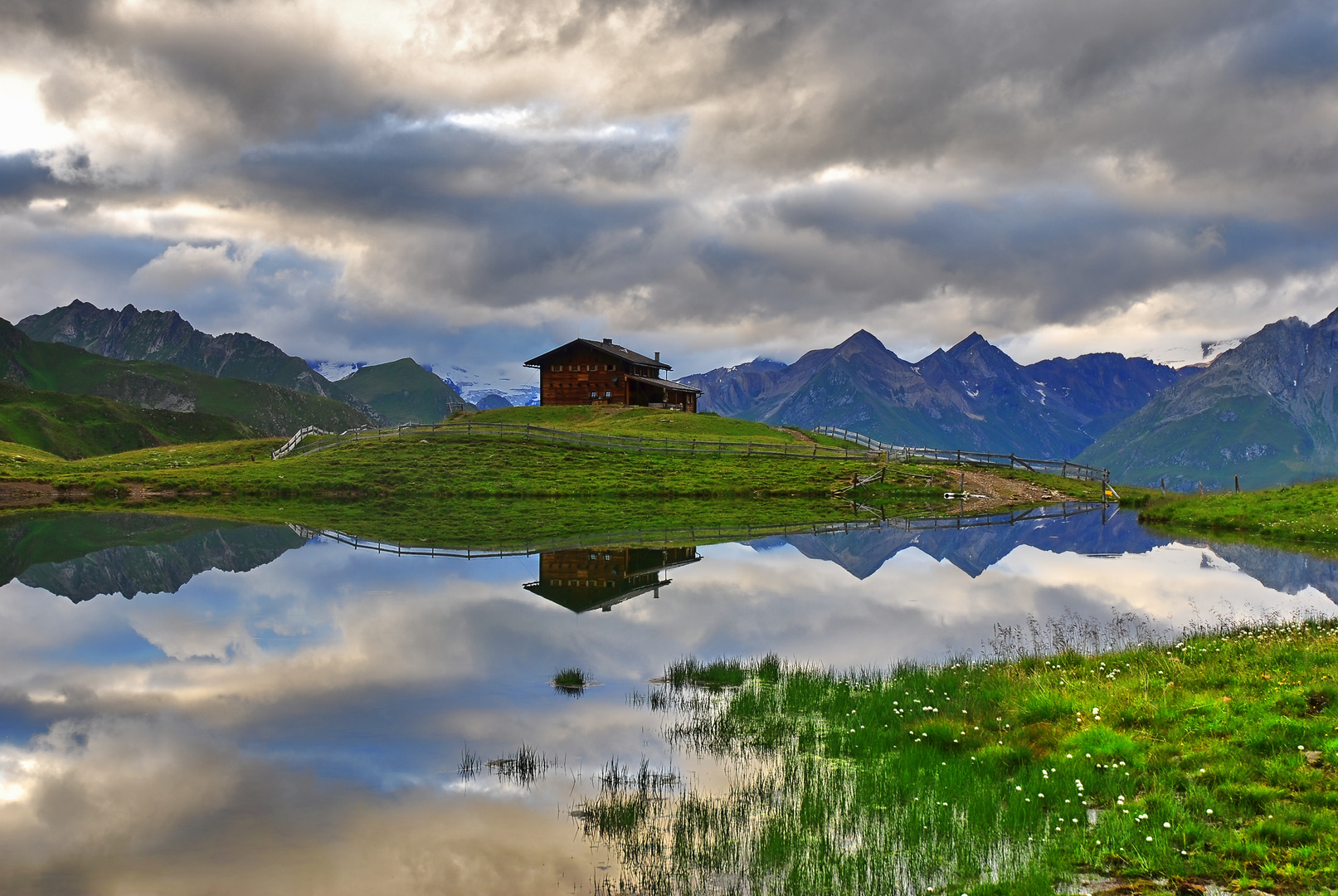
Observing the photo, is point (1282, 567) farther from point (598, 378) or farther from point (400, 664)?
point (598, 378)

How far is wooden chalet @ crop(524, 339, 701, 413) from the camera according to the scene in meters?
119

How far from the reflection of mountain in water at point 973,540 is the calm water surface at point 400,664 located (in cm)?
53

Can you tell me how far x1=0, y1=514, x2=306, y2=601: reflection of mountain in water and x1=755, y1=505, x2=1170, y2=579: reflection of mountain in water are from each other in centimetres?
2752

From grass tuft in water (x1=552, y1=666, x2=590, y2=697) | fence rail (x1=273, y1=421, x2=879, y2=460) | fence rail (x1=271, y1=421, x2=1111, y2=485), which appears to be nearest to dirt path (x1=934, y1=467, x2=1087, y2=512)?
fence rail (x1=271, y1=421, x2=1111, y2=485)

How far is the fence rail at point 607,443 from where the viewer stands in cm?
8744

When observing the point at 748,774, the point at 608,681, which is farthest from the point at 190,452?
the point at 748,774

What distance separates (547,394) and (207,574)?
88.6 metres

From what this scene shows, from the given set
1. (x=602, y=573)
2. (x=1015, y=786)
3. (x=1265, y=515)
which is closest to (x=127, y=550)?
(x=602, y=573)

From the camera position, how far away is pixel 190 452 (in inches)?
3802

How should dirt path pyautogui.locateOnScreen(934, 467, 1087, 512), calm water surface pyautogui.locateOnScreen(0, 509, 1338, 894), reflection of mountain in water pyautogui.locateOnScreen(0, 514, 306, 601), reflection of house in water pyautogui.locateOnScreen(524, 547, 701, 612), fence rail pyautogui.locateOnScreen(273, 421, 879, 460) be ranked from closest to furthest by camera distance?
calm water surface pyautogui.locateOnScreen(0, 509, 1338, 894)
reflection of house in water pyautogui.locateOnScreen(524, 547, 701, 612)
reflection of mountain in water pyautogui.locateOnScreen(0, 514, 306, 601)
dirt path pyautogui.locateOnScreen(934, 467, 1087, 512)
fence rail pyautogui.locateOnScreen(273, 421, 879, 460)

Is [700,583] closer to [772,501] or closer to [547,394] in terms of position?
[772,501]

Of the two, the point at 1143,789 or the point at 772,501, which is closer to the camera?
the point at 1143,789

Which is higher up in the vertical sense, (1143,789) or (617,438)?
(617,438)

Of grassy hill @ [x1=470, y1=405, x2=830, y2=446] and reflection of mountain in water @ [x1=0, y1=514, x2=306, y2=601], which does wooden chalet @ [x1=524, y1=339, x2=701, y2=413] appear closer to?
grassy hill @ [x1=470, y1=405, x2=830, y2=446]
